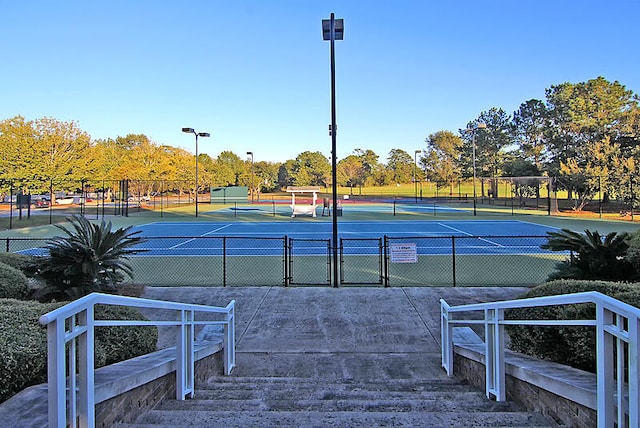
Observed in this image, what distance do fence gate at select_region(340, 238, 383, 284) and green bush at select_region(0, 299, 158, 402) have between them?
20.7 ft

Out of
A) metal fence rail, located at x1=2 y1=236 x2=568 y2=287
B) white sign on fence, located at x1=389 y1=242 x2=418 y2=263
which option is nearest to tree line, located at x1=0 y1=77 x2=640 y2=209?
metal fence rail, located at x1=2 y1=236 x2=568 y2=287

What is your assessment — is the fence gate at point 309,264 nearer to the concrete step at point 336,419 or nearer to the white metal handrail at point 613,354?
the concrete step at point 336,419

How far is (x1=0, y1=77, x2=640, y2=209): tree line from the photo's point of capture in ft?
116

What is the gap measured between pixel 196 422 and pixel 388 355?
12.2 ft

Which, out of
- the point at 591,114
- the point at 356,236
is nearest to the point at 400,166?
the point at 591,114

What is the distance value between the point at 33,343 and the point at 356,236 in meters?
18.3

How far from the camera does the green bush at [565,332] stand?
364cm

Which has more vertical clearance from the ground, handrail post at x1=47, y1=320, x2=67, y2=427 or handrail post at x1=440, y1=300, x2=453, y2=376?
handrail post at x1=47, y1=320, x2=67, y2=427

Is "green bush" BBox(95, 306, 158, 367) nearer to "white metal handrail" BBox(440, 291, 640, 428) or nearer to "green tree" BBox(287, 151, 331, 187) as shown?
"white metal handrail" BBox(440, 291, 640, 428)

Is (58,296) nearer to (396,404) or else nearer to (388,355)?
(388,355)

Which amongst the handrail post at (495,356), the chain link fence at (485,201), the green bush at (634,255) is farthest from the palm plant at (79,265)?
the chain link fence at (485,201)

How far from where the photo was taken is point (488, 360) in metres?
3.82

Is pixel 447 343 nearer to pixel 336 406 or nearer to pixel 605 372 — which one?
pixel 336 406

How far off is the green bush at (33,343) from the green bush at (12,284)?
2923mm
